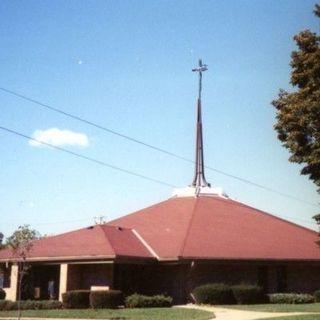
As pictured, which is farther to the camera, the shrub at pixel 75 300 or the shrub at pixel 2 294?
the shrub at pixel 2 294

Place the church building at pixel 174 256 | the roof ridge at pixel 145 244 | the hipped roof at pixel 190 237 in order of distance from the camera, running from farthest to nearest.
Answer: the roof ridge at pixel 145 244 < the hipped roof at pixel 190 237 < the church building at pixel 174 256

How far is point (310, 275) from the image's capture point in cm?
3497

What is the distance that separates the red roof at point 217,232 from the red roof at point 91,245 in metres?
1.51

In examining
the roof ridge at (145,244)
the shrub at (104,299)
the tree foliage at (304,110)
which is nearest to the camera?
the tree foliage at (304,110)

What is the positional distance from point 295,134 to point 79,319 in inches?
468

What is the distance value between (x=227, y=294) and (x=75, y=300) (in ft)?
28.5

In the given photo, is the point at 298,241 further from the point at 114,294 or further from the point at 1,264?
the point at 1,264

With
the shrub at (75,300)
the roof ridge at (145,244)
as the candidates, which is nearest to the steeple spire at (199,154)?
the roof ridge at (145,244)

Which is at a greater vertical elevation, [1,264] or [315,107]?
[315,107]

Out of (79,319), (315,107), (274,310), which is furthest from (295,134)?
(79,319)

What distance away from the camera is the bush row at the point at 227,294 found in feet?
94.5

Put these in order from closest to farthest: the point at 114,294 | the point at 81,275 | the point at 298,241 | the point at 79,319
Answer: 1. the point at 79,319
2. the point at 114,294
3. the point at 81,275
4. the point at 298,241

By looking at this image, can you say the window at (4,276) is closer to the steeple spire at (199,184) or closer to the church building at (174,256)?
the church building at (174,256)

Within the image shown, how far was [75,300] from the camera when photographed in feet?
90.8
